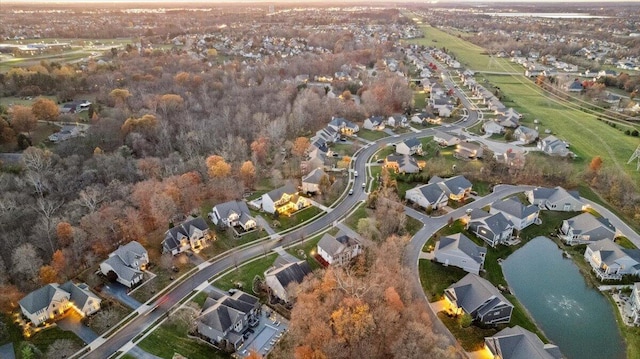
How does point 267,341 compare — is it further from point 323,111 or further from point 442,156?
point 323,111

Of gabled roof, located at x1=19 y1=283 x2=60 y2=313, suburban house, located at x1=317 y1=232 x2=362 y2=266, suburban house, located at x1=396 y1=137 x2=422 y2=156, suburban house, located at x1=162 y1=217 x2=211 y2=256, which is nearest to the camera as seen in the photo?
gabled roof, located at x1=19 y1=283 x2=60 y2=313

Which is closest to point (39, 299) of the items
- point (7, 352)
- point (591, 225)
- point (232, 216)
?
point (7, 352)

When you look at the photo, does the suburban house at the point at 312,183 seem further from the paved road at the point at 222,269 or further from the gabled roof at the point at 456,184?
the gabled roof at the point at 456,184

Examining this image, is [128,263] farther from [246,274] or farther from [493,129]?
[493,129]

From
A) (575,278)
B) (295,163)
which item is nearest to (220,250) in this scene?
(295,163)

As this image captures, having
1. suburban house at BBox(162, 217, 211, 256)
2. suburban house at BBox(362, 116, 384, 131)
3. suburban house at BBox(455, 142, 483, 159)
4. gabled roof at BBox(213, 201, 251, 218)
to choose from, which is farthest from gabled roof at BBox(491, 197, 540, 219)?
suburban house at BBox(162, 217, 211, 256)

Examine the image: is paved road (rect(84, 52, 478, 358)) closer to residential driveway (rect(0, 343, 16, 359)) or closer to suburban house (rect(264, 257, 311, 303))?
residential driveway (rect(0, 343, 16, 359))
